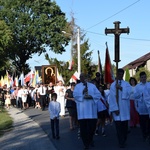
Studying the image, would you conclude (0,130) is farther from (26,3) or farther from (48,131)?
(26,3)

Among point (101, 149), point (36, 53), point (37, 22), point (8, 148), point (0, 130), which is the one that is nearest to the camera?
point (101, 149)

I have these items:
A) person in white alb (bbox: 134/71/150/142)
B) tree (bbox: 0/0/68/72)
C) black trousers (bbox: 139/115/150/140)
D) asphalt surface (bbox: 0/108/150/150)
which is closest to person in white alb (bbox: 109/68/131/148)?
asphalt surface (bbox: 0/108/150/150)

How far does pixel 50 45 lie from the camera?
65.3 m

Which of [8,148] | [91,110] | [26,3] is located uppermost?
[26,3]

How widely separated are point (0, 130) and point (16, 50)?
4836cm

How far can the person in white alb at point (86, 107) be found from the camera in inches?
428

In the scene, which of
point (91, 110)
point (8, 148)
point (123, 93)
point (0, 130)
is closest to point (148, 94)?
point (123, 93)

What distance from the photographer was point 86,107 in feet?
36.0

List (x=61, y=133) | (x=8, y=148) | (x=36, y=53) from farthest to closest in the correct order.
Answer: (x=36, y=53) < (x=61, y=133) < (x=8, y=148)

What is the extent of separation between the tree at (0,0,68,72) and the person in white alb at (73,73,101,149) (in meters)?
52.1

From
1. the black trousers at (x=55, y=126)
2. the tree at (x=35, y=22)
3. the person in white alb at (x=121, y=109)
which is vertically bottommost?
the black trousers at (x=55, y=126)

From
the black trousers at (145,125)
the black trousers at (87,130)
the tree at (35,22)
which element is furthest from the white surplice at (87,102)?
the tree at (35,22)

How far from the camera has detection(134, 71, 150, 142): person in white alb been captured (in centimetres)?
1114

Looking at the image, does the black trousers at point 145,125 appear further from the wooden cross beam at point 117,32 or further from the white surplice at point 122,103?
the wooden cross beam at point 117,32
